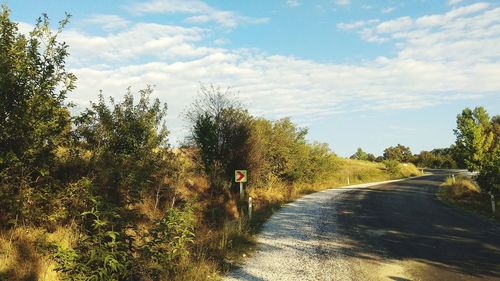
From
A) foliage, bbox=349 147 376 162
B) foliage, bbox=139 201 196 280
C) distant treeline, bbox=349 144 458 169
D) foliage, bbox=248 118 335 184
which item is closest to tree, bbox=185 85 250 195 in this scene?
foliage, bbox=248 118 335 184

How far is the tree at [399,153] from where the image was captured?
4075 inches

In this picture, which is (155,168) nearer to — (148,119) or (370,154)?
(148,119)

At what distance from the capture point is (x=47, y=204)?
412 inches

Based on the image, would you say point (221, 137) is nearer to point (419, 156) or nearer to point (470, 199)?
point (470, 199)

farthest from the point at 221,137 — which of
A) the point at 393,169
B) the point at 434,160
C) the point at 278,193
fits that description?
the point at 434,160

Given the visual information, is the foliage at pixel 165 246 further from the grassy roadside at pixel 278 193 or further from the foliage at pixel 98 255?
the grassy roadside at pixel 278 193

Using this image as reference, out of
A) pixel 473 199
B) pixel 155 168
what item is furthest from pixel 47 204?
pixel 473 199

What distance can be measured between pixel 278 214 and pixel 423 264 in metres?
9.21

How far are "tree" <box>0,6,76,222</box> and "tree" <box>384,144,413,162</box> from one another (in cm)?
9996

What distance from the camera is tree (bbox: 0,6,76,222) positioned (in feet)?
30.4

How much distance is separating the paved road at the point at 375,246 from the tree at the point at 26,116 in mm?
5450

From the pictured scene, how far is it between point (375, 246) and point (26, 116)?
1016 centimetres

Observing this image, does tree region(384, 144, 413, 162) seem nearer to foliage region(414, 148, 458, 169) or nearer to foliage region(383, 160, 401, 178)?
foliage region(414, 148, 458, 169)

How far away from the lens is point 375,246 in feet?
40.1
